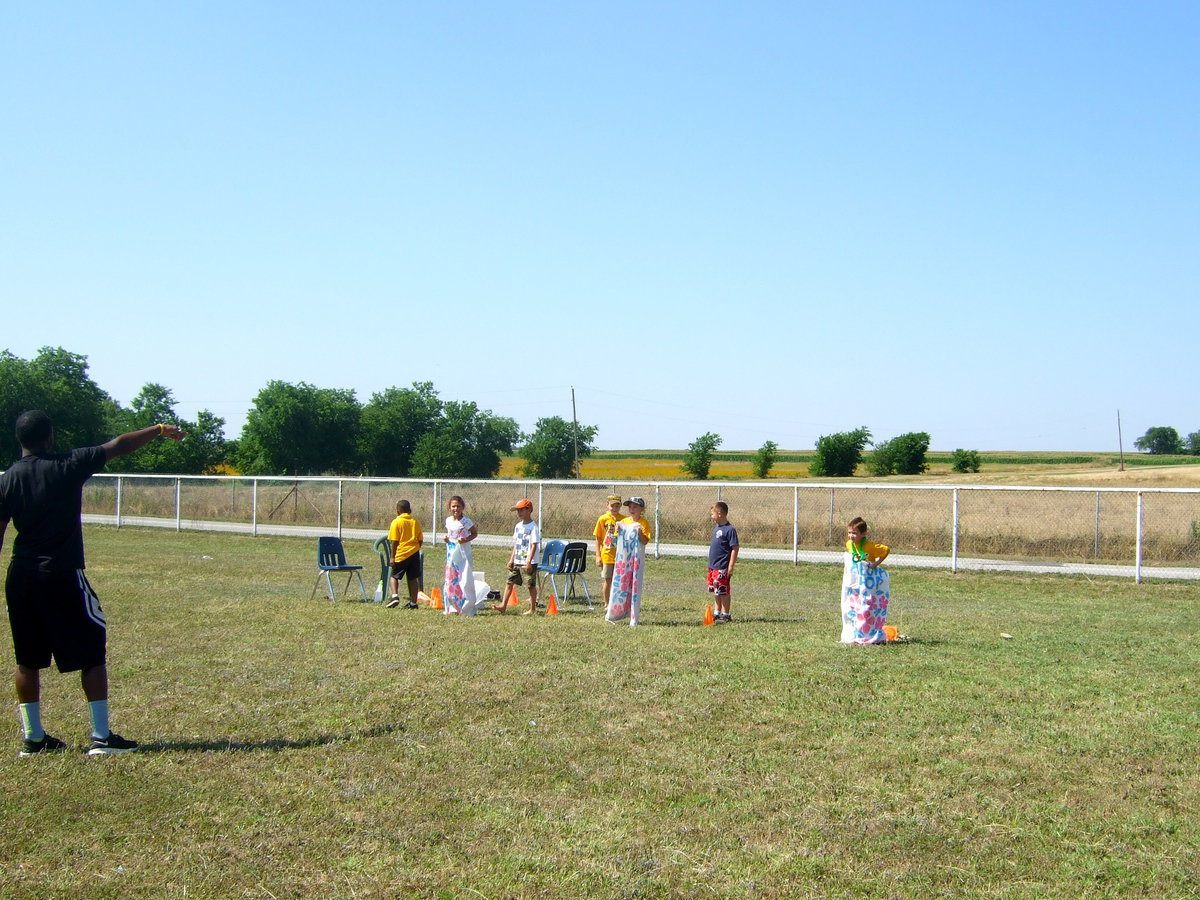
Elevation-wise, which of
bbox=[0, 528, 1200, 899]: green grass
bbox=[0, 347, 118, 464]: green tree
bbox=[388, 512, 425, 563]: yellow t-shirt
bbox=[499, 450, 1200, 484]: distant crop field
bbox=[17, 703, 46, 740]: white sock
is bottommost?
bbox=[0, 528, 1200, 899]: green grass

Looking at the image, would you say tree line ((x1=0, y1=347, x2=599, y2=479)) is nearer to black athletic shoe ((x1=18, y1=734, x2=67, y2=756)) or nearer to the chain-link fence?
the chain-link fence

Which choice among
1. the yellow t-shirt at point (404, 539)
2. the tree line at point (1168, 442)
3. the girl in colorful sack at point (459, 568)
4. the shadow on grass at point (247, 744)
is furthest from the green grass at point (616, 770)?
the tree line at point (1168, 442)

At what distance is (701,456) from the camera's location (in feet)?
232

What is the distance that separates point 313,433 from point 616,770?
261 ft

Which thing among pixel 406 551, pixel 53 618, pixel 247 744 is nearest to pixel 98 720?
pixel 53 618

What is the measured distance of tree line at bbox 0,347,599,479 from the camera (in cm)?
7419

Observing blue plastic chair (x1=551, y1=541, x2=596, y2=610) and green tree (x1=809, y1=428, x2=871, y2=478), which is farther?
green tree (x1=809, y1=428, x2=871, y2=478)

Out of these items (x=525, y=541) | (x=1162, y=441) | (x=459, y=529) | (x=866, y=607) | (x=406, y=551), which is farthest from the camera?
(x=1162, y=441)

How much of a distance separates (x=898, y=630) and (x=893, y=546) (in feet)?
51.2

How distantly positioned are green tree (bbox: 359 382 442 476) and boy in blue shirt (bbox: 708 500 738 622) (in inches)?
2826

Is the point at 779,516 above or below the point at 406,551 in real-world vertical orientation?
below

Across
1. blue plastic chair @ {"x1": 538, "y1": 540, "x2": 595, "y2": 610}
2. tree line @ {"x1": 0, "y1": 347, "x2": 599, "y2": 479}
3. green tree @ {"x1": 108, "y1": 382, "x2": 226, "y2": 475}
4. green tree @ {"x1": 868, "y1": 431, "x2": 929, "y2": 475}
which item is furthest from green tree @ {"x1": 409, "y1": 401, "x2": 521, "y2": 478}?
blue plastic chair @ {"x1": 538, "y1": 540, "x2": 595, "y2": 610}

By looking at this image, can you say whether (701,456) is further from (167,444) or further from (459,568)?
(459,568)

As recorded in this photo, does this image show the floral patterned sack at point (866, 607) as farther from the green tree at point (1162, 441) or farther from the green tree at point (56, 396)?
the green tree at point (1162, 441)
